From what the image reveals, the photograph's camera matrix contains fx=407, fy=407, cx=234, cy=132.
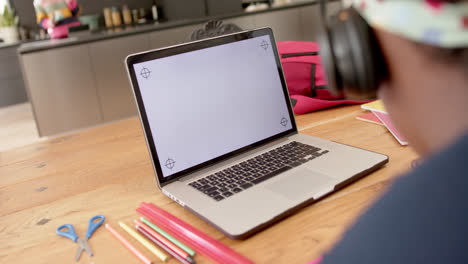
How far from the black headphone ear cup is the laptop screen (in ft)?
1.36

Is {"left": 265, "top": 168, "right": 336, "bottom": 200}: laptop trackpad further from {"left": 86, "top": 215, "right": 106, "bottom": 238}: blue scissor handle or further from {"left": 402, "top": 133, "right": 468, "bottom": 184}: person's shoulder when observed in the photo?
{"left": 402, "top": 133, "right": 468, "bottom": 184}: person's shoulder

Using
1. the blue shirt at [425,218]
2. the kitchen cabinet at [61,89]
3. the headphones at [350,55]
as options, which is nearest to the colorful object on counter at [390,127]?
the headphones at [350,55]

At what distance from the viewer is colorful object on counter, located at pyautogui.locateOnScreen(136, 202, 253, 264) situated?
536mm

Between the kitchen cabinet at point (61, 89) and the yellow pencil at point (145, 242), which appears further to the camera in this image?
the kitchen cabinet at point (61, 89)

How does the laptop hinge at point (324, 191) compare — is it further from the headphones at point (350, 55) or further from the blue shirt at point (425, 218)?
the blue shirt at point (425, 218)

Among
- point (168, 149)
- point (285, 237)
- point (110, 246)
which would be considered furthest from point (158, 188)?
point (285, 237)

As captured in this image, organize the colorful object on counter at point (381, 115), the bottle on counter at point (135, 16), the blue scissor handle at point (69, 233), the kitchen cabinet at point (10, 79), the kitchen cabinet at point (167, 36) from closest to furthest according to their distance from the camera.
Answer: the blue scissor handle at point (69, 233)
the colorful object on counter at point (381, 115)
the kitchen cabinet at point (167, 36)
the kitchen cabinet at point (10, 79)
the bottle on counter at point (135, 16)

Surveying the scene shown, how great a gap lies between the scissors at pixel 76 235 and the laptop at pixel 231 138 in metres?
0.12

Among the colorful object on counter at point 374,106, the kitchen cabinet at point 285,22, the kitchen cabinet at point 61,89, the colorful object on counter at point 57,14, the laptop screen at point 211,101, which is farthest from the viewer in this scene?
the kitchen cabinet at point 285,22

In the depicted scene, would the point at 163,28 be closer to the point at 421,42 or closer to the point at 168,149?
the point at 168,149

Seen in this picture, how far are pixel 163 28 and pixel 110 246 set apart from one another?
9.47ft

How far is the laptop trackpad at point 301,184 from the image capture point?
665 millimetres

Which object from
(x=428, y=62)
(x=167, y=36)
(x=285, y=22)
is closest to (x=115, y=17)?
(x=167, y=36)

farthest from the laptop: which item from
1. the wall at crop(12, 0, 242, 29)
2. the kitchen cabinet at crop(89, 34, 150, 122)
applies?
the wall at crop(12, 0, 242, 29)
